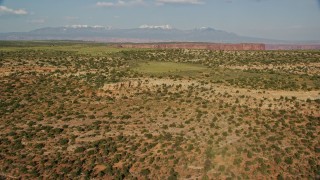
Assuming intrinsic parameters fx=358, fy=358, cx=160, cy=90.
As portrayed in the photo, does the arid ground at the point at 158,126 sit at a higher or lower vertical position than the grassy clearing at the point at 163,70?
lower

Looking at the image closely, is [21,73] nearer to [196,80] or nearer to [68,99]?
[68,99]

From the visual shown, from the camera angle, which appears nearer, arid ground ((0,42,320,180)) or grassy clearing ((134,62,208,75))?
arid ground ((0,42,320,180))

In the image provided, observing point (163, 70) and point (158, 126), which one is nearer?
point (158, 126)

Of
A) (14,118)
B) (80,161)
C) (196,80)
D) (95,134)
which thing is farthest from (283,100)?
(14,118)

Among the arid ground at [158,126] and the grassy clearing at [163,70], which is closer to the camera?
the arid ground at [158,126]

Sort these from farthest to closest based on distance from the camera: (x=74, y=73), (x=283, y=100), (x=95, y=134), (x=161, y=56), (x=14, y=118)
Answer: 1. (x=161, y=56)
2. (x=74, y=73)
3. (x=283, y=100)
4. (x=14, y=118)
5. (x=95, y=134)

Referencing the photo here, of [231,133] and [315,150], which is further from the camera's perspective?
[231,133]

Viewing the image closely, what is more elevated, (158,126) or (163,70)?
(163,70)

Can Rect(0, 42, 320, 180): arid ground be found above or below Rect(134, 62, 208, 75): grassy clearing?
below

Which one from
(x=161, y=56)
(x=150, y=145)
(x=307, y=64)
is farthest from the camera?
(x=161, y=56)

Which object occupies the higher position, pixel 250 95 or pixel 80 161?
pixel 250 95
